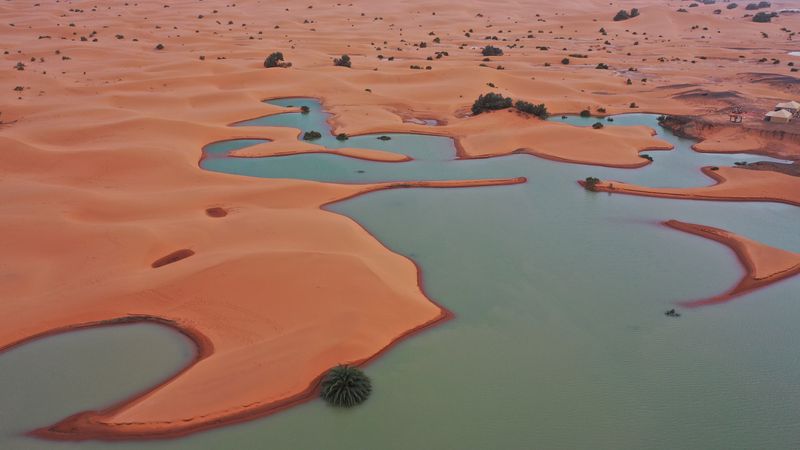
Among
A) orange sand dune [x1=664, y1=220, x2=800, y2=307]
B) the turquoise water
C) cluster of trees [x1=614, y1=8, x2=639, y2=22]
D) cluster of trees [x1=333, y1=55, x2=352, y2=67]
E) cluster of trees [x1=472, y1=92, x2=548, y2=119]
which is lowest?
the turquoise water

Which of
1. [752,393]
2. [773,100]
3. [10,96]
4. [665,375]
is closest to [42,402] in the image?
[665,375]

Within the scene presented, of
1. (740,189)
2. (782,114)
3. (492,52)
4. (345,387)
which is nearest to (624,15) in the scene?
(492,52)

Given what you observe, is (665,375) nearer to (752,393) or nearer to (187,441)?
(752,393)

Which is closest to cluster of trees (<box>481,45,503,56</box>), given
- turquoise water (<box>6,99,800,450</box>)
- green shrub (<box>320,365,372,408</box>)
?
turquoise water (<box>6,99,800,450</box>)

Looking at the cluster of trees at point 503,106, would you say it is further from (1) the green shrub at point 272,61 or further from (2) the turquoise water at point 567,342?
(1) the green shrub at point 272,61

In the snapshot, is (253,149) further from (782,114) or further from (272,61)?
(782,114)

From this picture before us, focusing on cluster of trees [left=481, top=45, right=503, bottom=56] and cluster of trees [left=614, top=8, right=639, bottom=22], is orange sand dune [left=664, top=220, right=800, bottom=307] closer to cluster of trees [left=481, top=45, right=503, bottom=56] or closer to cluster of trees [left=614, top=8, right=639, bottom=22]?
cluster of trees [left=481, top=45, right=503, bottom=56]
